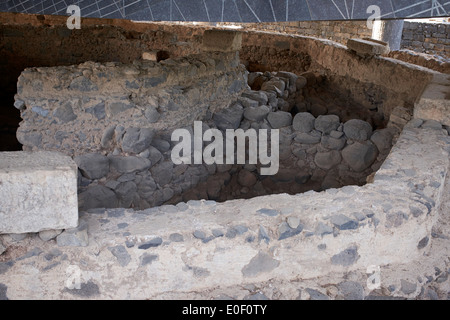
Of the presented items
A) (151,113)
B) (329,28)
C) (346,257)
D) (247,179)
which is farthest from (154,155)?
(329,28)

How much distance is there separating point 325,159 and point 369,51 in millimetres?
2183

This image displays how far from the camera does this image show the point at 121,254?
2.62m

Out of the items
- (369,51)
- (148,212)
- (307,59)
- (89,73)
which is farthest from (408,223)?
(307,59)

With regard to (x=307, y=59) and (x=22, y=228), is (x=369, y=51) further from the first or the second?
(x=22, y=228)

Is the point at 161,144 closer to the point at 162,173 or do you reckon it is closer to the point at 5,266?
the point at 162,173

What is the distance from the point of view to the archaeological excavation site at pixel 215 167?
263 centimetres

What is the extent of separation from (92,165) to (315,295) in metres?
2.58

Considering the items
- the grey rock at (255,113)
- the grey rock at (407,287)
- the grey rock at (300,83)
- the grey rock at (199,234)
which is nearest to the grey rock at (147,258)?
the grey rock at (199,234)

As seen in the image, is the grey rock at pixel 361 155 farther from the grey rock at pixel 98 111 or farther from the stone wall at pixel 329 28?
the stone wall at pixel 329 28

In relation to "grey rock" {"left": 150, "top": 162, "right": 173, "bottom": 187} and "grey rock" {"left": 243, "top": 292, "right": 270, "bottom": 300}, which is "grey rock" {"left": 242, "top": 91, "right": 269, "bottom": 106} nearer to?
"grey rock" {"left": 150, "top": 162, "right": 173, "bottom": 187}

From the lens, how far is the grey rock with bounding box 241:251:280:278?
9.20 feet

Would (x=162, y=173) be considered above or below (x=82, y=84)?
below

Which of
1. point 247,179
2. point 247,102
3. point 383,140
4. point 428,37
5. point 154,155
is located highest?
point 428,37

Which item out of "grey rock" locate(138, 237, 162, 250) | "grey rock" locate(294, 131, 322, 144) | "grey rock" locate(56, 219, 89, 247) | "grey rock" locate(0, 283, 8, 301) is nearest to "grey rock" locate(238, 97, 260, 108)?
"grey rock" locate(294, 131, 322, 144)
